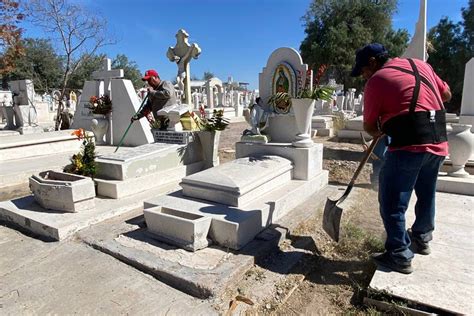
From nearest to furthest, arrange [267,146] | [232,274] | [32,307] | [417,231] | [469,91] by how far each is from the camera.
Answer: [32,307], [232,274], [417,231], [267,146], [469,91]

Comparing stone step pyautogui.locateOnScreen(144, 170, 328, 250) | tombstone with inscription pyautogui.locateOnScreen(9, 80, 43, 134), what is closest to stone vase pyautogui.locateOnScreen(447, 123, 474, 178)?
stone step pyautogui.locateOnScreen(144, 170, 328, 250)

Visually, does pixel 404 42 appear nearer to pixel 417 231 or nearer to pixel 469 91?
pixel 469 91

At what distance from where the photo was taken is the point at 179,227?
2.97m

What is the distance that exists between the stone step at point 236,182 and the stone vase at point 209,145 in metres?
1.68

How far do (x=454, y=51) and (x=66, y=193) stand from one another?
30.7 metres

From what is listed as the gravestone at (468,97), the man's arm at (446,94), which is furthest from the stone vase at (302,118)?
the gravestone at (468,97)

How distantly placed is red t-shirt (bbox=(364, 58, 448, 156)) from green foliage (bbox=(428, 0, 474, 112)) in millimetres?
26752

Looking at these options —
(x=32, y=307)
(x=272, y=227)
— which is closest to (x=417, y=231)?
(x=272, y=227)

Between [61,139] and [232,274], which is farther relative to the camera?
[61,139]

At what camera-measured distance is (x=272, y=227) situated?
11.1 feet

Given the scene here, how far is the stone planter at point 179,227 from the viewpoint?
2.88 meters

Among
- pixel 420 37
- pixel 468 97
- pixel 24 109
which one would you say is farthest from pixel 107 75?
pixel 468 97

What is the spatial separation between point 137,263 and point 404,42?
108 feet

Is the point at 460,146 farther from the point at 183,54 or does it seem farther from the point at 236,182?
the point at 183,54
